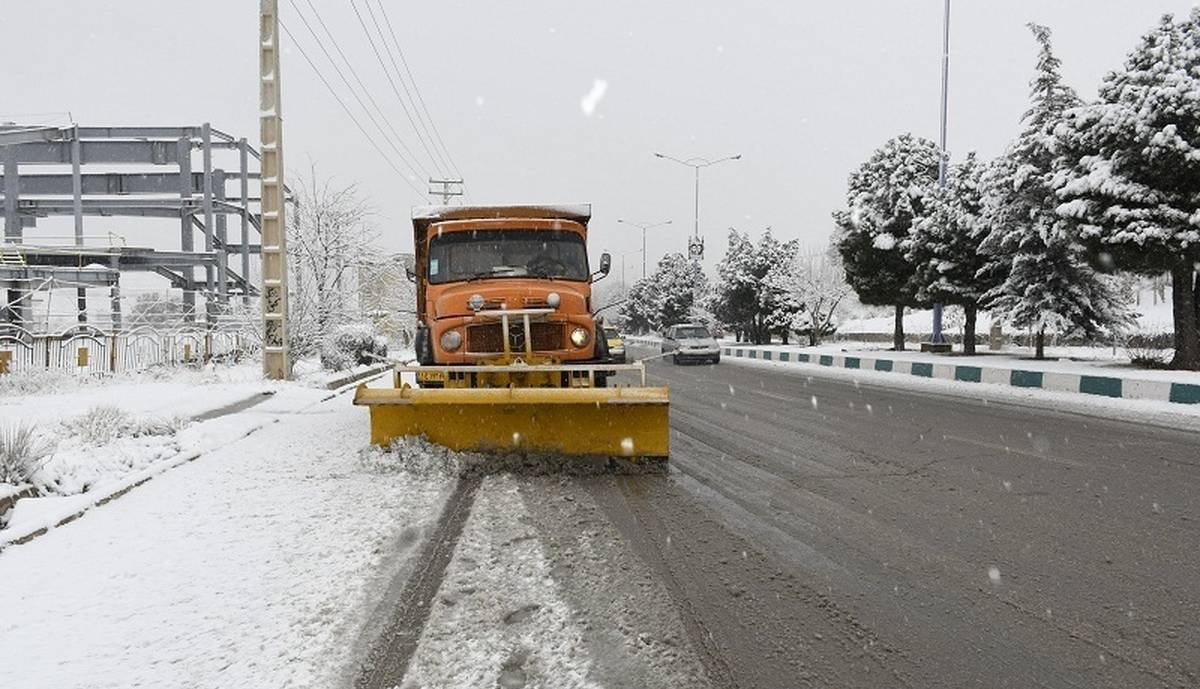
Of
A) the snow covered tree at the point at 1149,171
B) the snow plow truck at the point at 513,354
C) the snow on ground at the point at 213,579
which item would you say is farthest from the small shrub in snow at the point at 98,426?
the snow covered tree at the point at 1149,171

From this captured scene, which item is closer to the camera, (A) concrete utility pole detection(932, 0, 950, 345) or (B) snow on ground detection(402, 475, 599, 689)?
(B) snow on ground detection(402, 475, 599, 689)

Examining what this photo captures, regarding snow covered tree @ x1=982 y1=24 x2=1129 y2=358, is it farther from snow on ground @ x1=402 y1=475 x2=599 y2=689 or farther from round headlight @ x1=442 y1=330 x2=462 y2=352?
snow on ground @ x1=402 y1=475 x2=599 y2=689

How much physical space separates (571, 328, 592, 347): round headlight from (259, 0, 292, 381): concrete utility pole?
10080mm

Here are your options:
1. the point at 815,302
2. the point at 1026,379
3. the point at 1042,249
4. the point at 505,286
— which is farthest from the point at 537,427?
the point at 815,302

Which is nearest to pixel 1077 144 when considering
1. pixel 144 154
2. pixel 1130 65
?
pixel 1130 65

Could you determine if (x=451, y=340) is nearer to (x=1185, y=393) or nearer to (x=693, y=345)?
(x=1185, y=393)

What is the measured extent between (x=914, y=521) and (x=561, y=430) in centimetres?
303

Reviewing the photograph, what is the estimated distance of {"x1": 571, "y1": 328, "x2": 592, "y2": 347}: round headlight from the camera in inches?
289

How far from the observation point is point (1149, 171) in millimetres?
15914

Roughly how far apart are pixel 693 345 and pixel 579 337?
67.5ft

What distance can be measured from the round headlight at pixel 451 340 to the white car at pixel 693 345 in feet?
66.3

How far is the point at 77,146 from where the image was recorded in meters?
35.9

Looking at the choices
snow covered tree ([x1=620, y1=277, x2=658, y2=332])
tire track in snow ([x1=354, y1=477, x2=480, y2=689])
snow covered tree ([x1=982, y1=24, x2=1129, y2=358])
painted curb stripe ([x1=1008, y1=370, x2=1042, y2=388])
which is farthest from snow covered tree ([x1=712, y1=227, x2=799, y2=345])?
tire track in snow ([x1=354, y1=477, x2=480, y2=689])

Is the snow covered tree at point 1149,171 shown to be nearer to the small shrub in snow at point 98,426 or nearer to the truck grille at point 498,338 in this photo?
the truck grille at point 498,338
